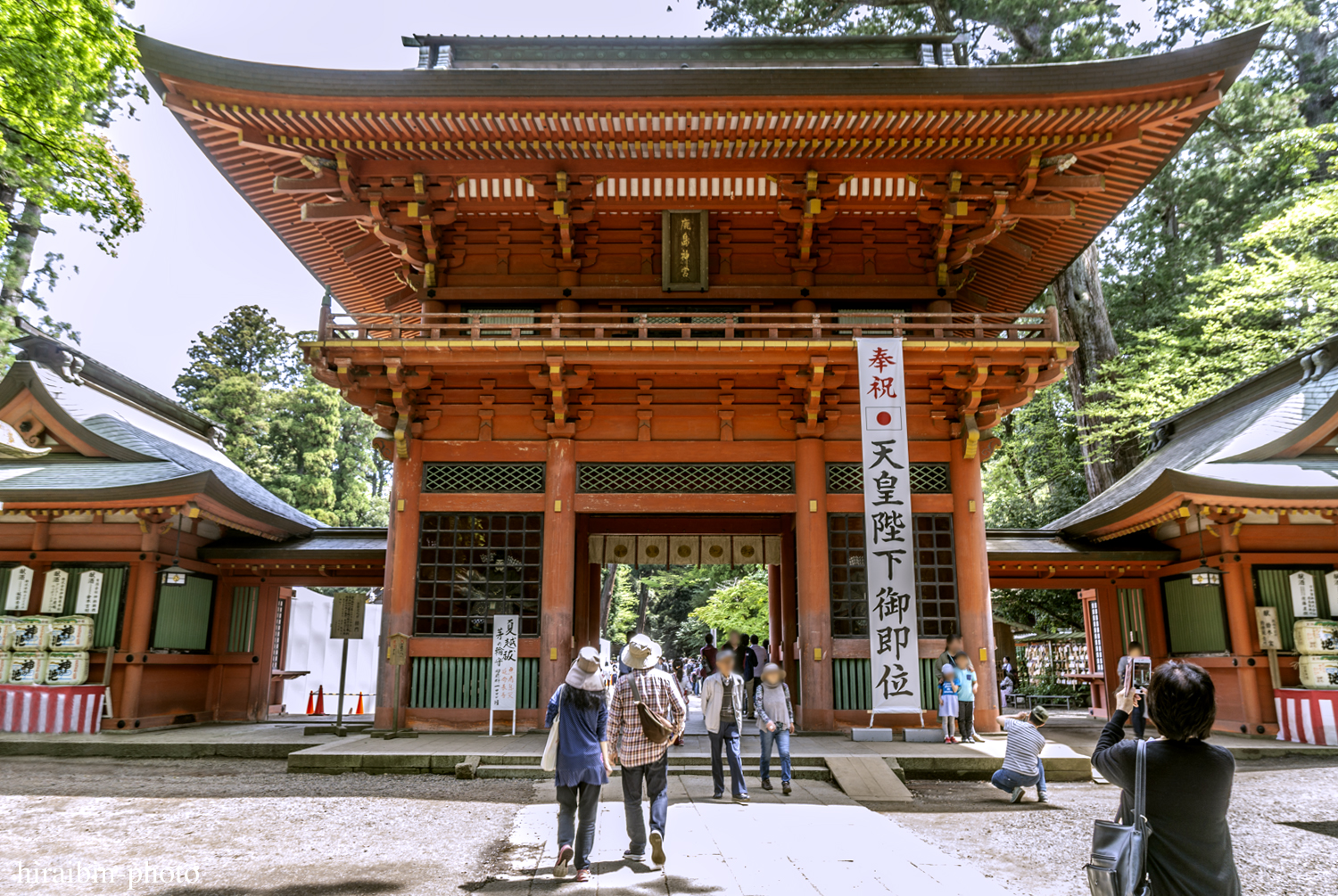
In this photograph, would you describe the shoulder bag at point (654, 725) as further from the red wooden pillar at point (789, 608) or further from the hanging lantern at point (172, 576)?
the hanging lantern at point (172, 576)

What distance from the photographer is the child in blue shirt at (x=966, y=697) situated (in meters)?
11.7

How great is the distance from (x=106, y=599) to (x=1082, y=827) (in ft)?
46.0

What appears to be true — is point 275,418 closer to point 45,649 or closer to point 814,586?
point 45,649

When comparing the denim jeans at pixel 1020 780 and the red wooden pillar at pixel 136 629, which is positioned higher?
the red wooden pillar at pixel 136 629

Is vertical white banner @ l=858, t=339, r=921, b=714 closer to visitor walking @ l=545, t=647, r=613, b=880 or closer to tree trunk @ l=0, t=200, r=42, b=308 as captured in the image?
visitor walking @ l=545, t=647, r=613, b=880

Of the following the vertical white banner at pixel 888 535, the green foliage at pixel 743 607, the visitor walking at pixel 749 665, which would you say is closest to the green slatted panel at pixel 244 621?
the visitor walking at pixel 749 665

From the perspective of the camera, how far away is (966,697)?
1168cm

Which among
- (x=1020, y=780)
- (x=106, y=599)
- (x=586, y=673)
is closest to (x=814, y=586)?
(x=1020, y=780)

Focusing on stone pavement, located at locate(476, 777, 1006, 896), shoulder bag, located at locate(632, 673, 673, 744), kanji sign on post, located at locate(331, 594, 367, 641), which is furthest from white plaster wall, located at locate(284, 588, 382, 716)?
shoulder bag, located at locate(632, 673, 673, 744)

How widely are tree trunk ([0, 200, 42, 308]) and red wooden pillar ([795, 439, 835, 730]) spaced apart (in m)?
20.4

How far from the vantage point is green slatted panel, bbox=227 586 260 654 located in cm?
1573

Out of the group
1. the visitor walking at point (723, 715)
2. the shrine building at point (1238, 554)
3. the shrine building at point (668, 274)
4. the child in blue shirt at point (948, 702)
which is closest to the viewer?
the visitor walking at point (723, 715)

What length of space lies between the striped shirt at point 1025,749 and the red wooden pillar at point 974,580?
355cm

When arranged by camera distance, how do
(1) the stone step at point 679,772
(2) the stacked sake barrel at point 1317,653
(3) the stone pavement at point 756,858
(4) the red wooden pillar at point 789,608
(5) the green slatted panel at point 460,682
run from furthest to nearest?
(4) the red wooden pillar at point 789,608
(5) the green slatted panel at point 460,682
(2) the stacked sake barrel at point 1317,653
(1) the stone step at point 679,772
(3) the stone pavement at point 756,858
